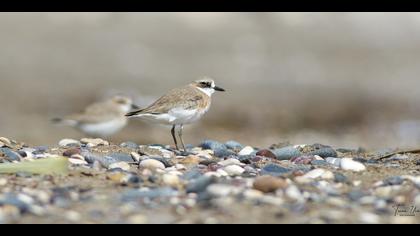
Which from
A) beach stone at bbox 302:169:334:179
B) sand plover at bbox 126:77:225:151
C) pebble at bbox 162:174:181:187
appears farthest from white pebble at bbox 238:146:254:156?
pebble at bbox 162:174:181:187

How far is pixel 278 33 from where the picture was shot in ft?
83.1

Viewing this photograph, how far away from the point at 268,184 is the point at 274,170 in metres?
1.22

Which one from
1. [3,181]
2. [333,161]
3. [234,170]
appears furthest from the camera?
[333,161]

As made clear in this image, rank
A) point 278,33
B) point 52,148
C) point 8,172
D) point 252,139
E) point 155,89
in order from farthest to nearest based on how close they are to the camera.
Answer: point 278,33 < point 155,89 < point 252,139 < point 52,148 < point 8,172

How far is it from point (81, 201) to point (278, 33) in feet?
65.9

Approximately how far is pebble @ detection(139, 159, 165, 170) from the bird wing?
2.37m

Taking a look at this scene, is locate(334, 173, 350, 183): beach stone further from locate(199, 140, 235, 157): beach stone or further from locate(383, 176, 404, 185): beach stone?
locate(199, 140, 235, 157): beach stone

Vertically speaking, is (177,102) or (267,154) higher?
(177,102)

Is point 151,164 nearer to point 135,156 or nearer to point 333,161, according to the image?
point 135,156

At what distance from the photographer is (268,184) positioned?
5945 mm

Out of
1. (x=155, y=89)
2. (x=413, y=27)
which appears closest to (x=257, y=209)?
(x=155, y=89)

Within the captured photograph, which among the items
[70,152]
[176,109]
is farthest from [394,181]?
[176,109]

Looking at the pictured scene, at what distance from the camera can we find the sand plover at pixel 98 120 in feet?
39.6
